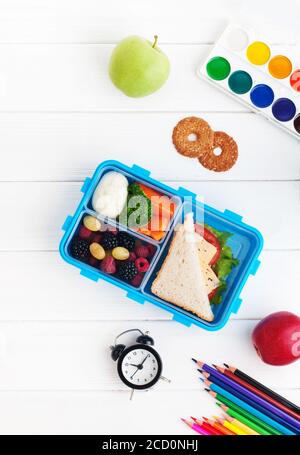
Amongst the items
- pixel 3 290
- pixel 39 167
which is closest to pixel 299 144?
pixel 39 167

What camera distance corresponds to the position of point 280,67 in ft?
4.07

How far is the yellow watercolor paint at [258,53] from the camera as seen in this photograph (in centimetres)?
124

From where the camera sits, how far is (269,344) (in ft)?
3.86

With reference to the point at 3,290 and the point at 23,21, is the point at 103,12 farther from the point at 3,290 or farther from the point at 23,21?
the point at 3,290

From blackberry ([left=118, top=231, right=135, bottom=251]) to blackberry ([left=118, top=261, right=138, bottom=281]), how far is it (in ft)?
0.10

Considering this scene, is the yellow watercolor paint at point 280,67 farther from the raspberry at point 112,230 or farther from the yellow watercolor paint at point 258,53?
the raspberry at point 112,230

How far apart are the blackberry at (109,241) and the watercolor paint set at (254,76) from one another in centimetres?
40

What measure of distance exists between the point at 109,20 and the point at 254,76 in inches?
13.3

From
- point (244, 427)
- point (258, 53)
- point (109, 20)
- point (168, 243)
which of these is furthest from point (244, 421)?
point (109, 20)

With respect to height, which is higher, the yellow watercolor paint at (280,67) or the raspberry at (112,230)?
the yellow watercolor paint at (280,67)

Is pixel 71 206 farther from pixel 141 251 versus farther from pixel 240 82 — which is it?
pixel 240 82

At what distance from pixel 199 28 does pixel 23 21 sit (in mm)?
384

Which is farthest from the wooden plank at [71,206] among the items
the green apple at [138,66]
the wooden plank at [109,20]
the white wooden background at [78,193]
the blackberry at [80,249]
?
the wooden plank at [109,20]

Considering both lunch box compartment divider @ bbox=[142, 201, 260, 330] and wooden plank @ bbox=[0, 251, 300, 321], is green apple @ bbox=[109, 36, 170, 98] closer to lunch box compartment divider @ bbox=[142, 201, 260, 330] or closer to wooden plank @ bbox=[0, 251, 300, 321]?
lunch box compartment divider @ bbox=[142, 201, 260, 330]
